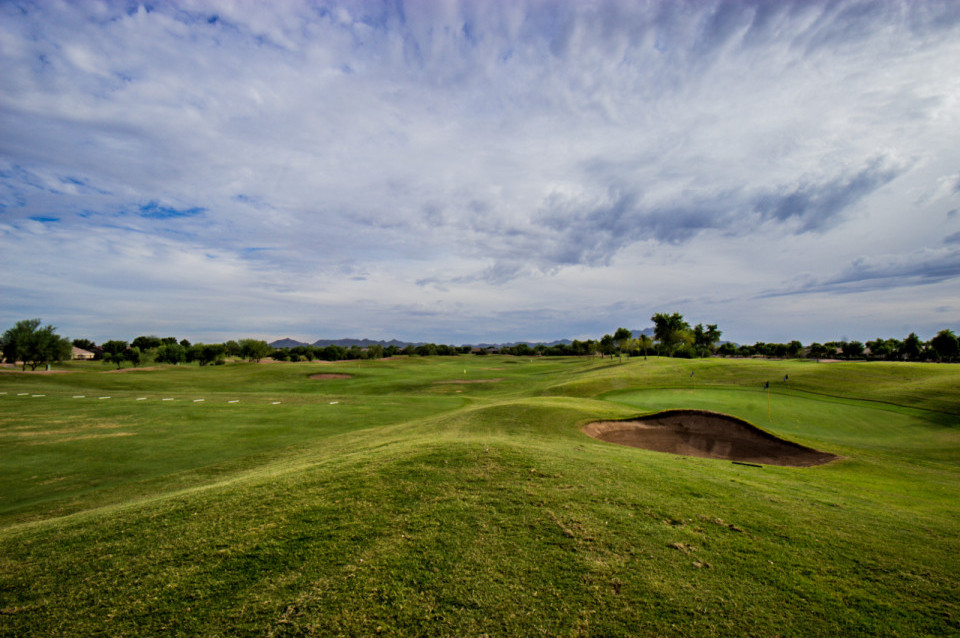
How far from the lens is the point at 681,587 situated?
464 centimetres

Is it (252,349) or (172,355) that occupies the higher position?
(252,349)

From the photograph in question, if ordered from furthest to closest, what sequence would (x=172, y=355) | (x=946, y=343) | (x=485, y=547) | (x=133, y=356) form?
(x=172, y=355), (x=133, y=356), (x=946, y=343), (x=485, y=547)

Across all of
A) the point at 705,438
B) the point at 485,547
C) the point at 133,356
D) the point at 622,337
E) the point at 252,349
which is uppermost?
the point at 622,337

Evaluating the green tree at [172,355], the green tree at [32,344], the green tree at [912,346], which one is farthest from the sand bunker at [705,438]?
the green tree at [912,346]

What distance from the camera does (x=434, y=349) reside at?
132 meters

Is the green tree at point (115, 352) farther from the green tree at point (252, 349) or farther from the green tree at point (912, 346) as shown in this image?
the green tree at point (912, 346)

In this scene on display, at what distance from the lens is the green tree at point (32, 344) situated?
5434 centimetres

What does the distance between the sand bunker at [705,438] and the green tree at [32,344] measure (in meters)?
80.3

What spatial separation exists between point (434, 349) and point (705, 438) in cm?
11811

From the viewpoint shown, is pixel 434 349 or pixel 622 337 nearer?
pixel 622 337

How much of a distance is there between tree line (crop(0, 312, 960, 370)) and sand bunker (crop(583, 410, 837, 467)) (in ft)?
215

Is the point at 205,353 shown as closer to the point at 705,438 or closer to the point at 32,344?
the point at 32,344

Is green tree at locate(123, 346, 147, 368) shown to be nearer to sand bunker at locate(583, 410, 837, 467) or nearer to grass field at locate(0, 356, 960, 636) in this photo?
grass field at locate(0, 356, 960, 636)

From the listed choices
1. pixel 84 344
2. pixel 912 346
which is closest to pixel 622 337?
pixel 912 346
